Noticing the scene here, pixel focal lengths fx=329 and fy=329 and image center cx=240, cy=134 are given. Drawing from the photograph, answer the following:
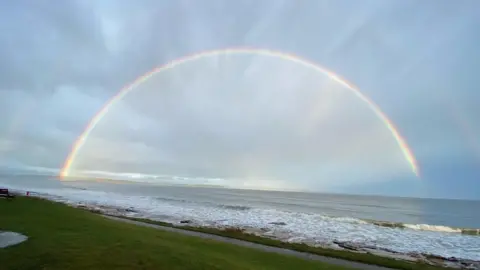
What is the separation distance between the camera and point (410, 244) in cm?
3650

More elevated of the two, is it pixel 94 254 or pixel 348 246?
pixel 94 254

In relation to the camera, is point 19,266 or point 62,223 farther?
point 62,223

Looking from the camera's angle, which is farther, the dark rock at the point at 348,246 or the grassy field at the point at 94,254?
the dark rock at the point at 348,246

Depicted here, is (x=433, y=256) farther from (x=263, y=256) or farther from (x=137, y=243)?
(x=137, y=243)

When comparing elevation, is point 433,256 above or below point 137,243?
below

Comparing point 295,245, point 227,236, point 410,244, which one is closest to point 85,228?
point 227,236

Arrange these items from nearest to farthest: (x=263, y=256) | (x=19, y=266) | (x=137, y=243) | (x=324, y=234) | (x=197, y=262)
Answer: (x=19, y=266) < (x=197, y=262) < (x=137, y=243) < (x=263, y=256) < (x=324, y=234)

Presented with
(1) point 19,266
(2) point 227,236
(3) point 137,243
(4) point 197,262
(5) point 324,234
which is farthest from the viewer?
(5) point 324,234

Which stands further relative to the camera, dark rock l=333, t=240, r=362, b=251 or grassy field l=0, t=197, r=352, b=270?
dark rock l=333, t=240, r=362, b=251

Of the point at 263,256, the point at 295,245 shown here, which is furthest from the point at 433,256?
the point at 263,256

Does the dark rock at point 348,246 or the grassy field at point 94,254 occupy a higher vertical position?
the grassy field at point 94,254

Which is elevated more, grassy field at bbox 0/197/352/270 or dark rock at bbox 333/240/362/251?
grassy field at bbox 0/197/352/270

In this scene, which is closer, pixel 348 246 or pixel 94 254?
pixel 94 254

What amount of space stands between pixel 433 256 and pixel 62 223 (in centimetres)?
3097
